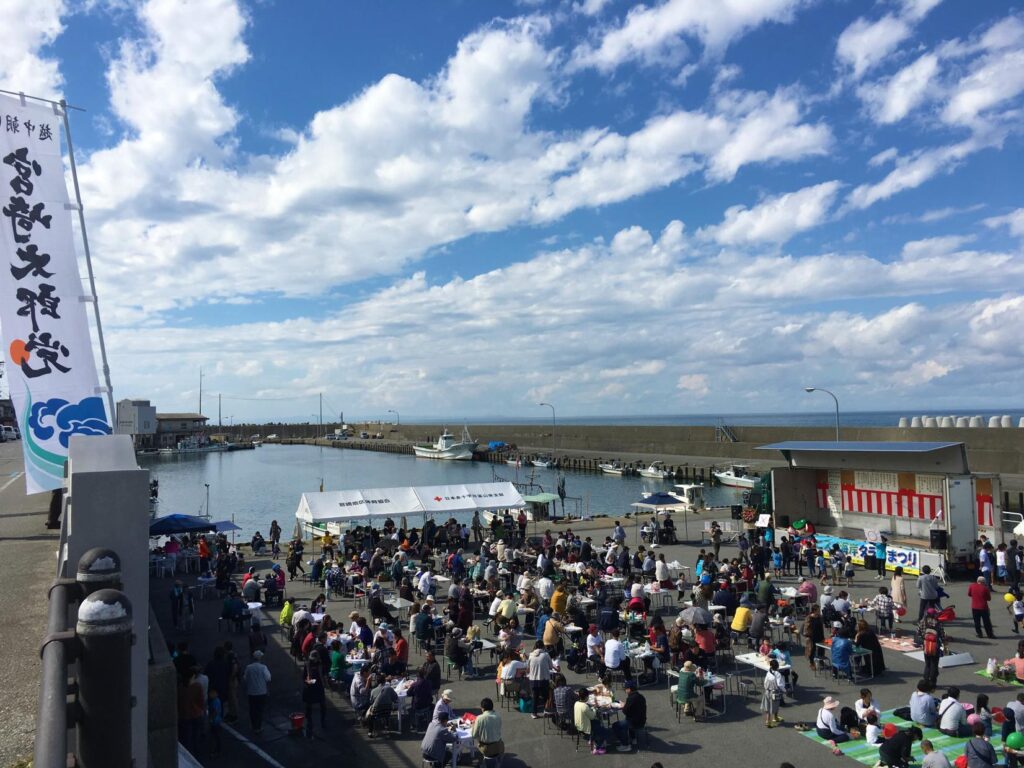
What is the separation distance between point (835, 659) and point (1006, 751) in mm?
3964

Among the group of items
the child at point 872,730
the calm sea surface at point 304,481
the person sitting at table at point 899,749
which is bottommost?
the calm sea surface at point 304,481

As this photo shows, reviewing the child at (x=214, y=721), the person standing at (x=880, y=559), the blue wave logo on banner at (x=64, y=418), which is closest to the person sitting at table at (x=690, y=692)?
the child at (x=214, y=721)

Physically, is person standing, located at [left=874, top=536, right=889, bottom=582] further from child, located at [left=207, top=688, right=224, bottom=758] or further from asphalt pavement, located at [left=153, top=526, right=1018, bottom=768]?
child, located at [left=207, top=688, right=224, bottom=758]

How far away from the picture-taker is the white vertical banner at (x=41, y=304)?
14625 millimetres

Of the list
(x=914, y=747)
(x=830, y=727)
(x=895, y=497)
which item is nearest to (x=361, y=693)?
(x=830, y=727)

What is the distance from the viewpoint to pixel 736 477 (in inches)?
2921

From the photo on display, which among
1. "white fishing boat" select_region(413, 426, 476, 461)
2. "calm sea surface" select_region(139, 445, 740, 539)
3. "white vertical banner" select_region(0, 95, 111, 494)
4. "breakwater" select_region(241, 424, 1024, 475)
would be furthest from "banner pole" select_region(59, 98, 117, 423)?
"white fishing boat" select_region(413, 426, 476, 461)

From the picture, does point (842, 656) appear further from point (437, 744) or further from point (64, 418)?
point (64, 418)

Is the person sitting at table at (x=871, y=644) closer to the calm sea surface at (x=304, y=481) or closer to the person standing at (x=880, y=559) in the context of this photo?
the person standing at (x=880, y=559)

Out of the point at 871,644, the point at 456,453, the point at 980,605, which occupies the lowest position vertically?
the point at 871,644

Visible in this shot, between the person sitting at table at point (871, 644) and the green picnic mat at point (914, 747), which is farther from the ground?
the person sitting at table at point (871, 644)

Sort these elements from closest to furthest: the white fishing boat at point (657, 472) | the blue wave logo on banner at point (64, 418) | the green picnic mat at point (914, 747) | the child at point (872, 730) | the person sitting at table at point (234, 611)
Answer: the green picnic mat at point (914, 747), the child at point (872, 730), the blue wave logo on banner at point (64, 418), the person sitting at table at point (234, 611), the white fishing boat at point (657, 472)

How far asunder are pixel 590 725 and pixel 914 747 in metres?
5.04

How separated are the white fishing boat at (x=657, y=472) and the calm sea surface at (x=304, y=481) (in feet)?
2.76
